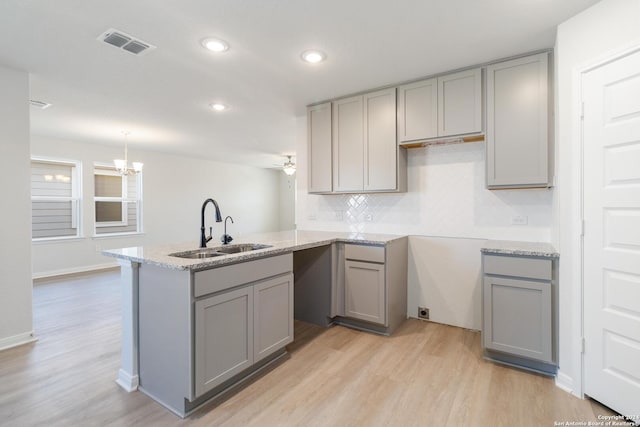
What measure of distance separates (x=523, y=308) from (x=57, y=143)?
7.22 metres

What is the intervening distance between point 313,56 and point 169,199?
19.0 feet

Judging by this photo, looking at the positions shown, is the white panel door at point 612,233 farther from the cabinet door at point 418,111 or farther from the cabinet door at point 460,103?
the cabinet door at point 418,111

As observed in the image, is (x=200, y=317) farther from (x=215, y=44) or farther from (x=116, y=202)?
(x=116, y=202)

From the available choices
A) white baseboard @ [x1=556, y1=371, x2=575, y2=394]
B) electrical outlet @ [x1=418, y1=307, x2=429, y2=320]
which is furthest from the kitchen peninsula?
white baseboard @ [x1=556, y1=371, x2=575, y2=394]

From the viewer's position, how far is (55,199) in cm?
558

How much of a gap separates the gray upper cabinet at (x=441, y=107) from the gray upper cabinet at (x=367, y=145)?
143 mm

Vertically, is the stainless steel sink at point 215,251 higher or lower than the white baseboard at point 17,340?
higher

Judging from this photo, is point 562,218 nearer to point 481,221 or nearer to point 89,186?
point 481,221

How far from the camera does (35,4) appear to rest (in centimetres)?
189

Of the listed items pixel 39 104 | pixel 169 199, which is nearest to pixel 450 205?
pixel 39 104

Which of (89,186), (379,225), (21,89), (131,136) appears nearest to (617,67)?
(379,225)

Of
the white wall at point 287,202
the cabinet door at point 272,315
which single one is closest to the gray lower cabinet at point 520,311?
the cabinet door at point 272,315

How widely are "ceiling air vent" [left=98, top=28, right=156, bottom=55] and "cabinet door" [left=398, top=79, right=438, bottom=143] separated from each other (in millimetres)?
2244

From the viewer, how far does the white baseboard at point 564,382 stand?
199cm
